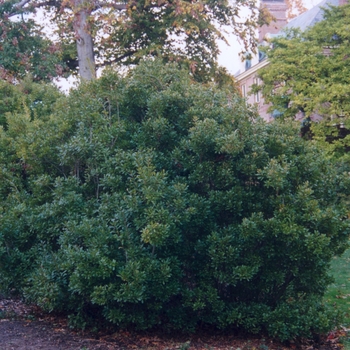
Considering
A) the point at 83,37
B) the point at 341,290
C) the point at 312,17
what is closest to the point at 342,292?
the point at 341,290

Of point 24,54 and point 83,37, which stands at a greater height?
point 83,37

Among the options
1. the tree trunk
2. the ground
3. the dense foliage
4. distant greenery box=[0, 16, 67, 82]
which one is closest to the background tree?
distant greenery box=[0, 16, 67, 82]

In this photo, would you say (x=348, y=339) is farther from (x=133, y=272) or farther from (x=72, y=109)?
(x=72, y=109)

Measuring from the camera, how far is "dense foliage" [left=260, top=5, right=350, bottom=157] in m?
22.3

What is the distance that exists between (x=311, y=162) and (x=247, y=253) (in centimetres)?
138

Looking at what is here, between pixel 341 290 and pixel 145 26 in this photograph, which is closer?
pixel 341 290

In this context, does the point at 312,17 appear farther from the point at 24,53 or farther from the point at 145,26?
the point at 24,53

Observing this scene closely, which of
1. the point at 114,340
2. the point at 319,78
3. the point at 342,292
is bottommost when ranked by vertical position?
the point at 342,292

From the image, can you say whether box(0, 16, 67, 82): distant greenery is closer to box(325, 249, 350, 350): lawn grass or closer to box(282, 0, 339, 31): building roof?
box(325, 249, 350, 350): lawn grass

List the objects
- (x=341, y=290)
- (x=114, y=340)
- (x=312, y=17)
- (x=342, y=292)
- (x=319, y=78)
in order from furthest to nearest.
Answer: (x=312, y=17) < (x=319, y=78) < (x=341, y=290) < (x=342, y=292) < (x=114, y=340)

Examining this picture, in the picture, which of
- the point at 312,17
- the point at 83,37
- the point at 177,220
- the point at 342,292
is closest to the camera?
the point at 177,220

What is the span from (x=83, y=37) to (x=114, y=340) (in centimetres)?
1181

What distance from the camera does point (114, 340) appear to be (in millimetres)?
5848

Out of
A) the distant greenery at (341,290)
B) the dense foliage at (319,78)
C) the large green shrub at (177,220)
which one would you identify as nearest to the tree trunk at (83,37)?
the distant greenery at (341,290)
